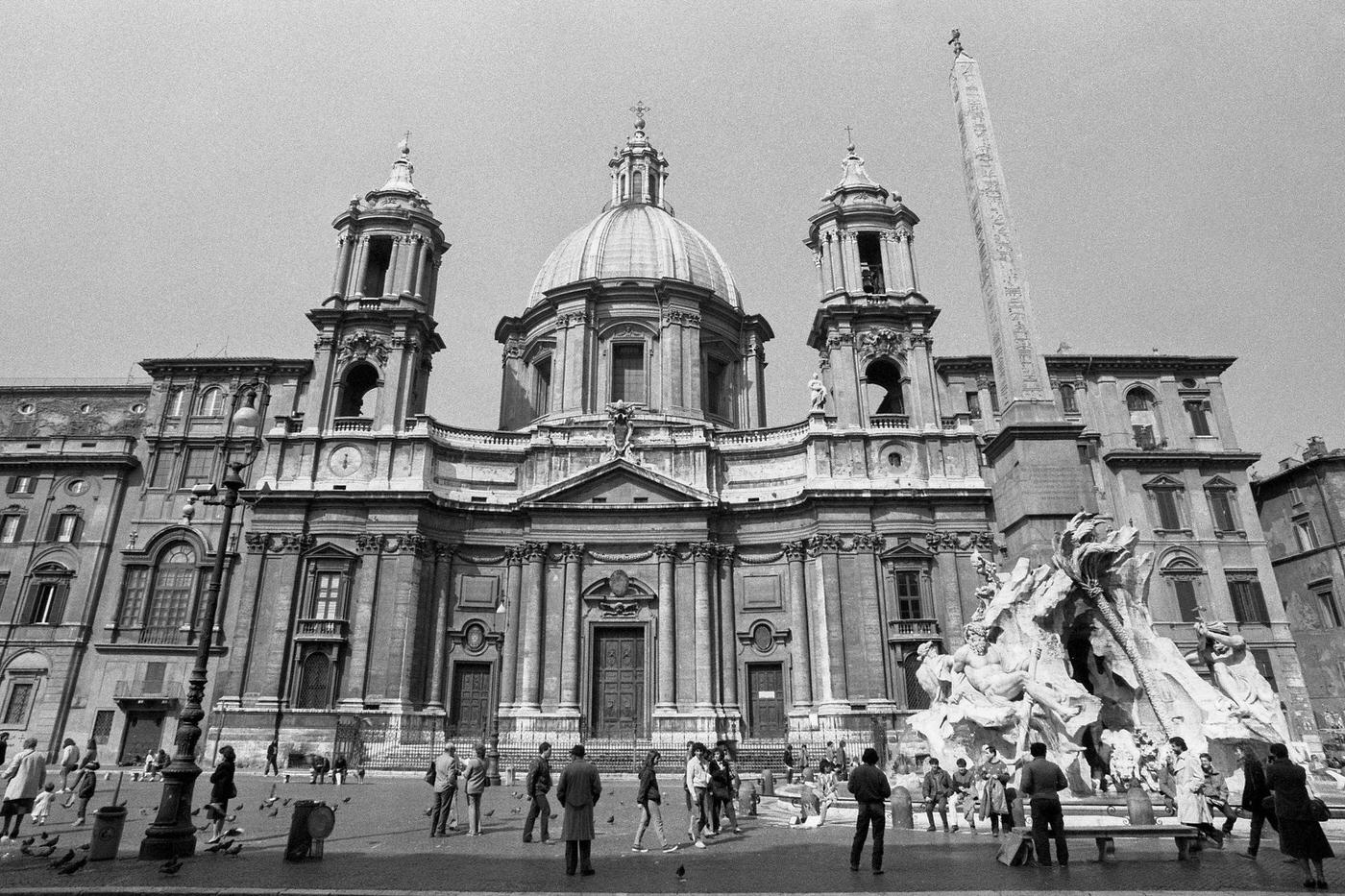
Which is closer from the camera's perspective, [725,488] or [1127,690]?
[1127,690]

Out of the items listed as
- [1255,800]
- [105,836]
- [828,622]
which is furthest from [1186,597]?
[105,836]

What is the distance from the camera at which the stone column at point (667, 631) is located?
32000 mm

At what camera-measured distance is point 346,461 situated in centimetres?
3488

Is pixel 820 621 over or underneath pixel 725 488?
underneath

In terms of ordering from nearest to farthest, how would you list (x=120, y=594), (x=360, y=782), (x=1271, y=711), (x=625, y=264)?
1. (x=1271, y=711)
2. (x=360, y=782)
3. (x=120, y=594)
4. (x=625, y=264)

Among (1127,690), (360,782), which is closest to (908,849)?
(1127,690)

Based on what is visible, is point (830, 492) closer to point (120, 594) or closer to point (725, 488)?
point (725, 488)

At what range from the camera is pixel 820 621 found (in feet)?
108

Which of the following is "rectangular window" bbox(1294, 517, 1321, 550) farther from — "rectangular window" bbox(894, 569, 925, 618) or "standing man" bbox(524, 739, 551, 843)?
"standing man" bbox(524, 739, 551, 843)

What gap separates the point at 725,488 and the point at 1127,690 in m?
20.8

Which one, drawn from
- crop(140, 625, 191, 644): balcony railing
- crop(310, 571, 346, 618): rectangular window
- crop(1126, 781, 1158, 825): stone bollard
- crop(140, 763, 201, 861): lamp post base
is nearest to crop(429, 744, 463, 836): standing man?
crop(140, 763, 201, 861): lamp post base

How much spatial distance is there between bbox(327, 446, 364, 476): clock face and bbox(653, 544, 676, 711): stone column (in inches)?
479

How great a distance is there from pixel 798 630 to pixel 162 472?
1085 inches

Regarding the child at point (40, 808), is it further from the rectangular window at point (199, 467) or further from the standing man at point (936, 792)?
the rectangular window at point (199, 467)
